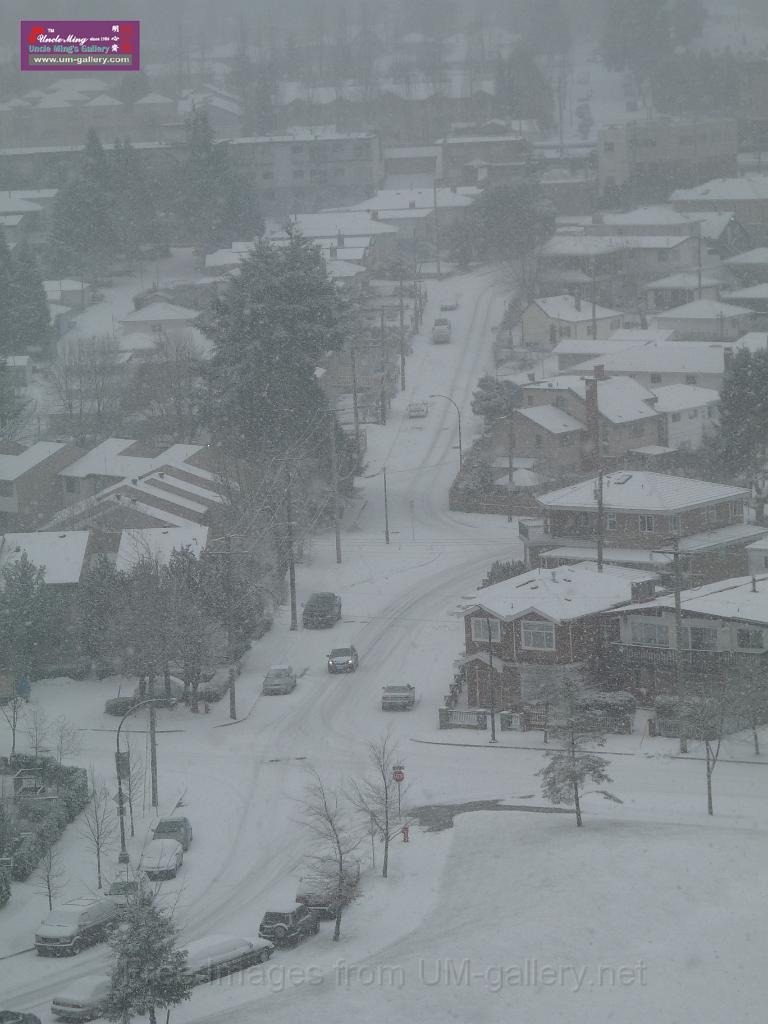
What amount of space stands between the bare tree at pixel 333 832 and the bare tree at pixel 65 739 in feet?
18.9

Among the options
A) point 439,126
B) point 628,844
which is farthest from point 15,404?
point 439,126

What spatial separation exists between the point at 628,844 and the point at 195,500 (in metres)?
24.5

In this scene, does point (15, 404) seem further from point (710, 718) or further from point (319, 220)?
point (710, 718)

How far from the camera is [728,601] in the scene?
37312mm

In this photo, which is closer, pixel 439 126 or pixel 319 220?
pixel 319 220

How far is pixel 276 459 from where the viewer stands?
5122 centimetres

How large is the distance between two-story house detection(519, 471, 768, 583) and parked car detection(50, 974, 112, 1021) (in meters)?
22.3

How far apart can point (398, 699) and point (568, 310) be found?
3708 cm

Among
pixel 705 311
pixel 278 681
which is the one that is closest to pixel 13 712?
pixel 278 681

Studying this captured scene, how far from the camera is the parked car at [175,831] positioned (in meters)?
31.1

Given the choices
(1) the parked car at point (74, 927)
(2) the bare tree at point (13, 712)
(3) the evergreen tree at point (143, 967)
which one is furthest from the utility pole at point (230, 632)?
(3) the evergreen tree at point (143, 967)

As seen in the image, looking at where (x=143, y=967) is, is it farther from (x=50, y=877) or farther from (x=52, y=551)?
(x=52, y=551)

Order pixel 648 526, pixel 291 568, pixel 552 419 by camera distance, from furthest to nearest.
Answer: pixel 552 419, pixel 648 526, pixel 291 568

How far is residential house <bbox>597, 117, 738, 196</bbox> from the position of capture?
93250 mm
